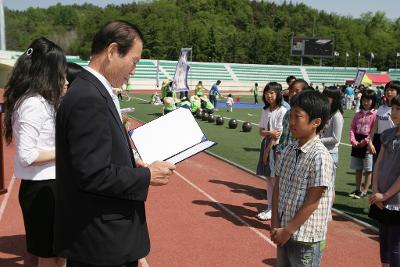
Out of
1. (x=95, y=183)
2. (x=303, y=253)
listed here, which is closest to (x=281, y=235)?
(x=303, y=253)

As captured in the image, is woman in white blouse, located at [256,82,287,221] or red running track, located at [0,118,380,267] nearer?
red running track, located at [0,118,380,267]

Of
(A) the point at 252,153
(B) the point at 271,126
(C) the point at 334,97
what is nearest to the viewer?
(C) the point at 334,97

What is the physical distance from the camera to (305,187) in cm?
275

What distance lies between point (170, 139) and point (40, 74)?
114 cm

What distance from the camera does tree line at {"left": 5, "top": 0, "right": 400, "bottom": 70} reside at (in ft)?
269

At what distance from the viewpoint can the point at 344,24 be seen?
12062cm

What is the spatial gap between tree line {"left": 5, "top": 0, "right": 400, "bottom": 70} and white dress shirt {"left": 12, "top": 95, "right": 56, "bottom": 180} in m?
64.5

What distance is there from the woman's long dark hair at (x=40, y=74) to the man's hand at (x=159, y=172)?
1.21 meters

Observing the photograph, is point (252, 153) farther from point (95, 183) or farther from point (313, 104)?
point (95, 183)

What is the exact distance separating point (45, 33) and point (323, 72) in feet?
207

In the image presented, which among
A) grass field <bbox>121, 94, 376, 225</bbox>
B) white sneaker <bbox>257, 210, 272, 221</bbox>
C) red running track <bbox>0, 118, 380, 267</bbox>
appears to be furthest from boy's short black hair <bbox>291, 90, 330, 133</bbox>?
grass field <bbox>121, 94, 376, 225</bbox>

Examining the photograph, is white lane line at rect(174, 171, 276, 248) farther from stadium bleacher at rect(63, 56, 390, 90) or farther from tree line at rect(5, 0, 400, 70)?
tree line at rect(5, 0, 400, 70)

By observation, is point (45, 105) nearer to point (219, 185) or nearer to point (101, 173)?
point (101, 173)

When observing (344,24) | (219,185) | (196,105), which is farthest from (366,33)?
(219,185)
